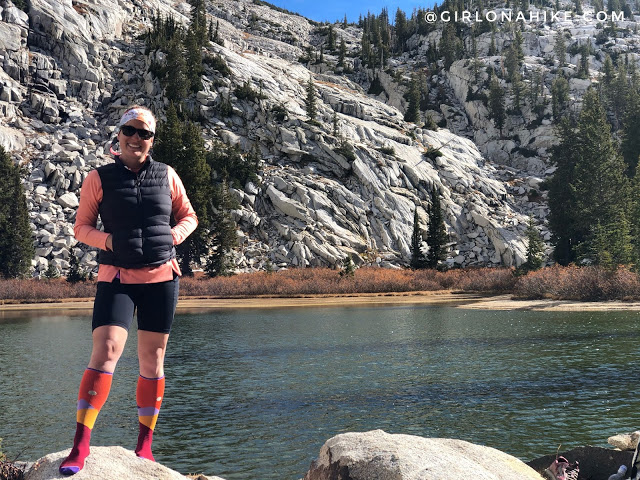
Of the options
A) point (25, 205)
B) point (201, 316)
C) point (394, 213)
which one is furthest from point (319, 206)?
point (201, 316)

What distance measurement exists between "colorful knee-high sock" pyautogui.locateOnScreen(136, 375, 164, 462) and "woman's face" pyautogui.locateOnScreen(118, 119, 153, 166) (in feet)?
6.52

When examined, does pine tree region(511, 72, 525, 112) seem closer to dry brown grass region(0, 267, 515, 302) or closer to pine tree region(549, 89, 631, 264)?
pine tree region(549, 89, 631, 264)

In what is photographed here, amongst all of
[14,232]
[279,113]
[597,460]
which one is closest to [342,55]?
[279,113]

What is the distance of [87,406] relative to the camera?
15.5 feet

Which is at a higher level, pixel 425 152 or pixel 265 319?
pixel 425 152

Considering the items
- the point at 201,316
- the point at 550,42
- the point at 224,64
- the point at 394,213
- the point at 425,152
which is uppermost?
the point at 550,42

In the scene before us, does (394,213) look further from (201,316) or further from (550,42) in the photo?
(550,42)

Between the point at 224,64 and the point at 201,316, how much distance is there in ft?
202

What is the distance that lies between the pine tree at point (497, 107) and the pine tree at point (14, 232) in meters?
92.6

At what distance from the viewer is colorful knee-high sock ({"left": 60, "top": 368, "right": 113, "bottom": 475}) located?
4.66 meters

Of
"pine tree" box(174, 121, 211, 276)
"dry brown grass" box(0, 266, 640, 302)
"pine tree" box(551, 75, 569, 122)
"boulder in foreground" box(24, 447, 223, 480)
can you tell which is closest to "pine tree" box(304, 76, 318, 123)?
"pine tree" box(174, 121, 211, 276)

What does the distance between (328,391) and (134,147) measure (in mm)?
11080

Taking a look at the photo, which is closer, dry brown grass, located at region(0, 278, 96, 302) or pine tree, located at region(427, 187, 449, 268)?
dry brown grass, located at region(0, 278, 96, 302)

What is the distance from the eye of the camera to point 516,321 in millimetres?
32125
